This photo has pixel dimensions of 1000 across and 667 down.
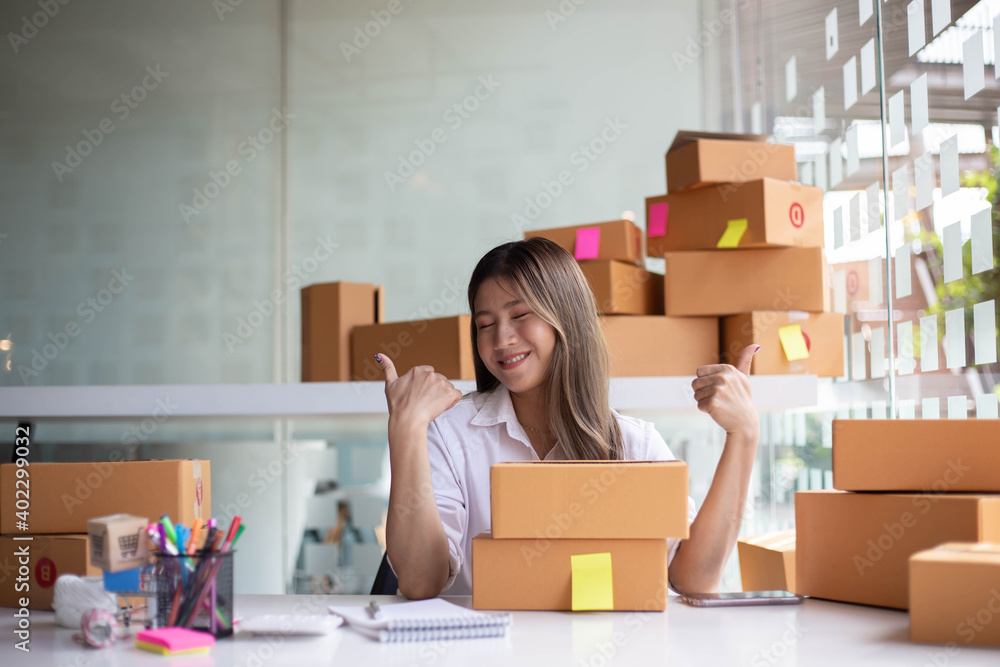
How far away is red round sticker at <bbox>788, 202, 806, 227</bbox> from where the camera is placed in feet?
7.33

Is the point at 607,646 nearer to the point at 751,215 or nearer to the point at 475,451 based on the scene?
the point at 475,451

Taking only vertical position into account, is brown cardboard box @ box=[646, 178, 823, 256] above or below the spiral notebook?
above

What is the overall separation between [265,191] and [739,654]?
2927 mm

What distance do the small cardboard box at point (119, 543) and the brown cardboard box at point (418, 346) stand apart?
4.44ft

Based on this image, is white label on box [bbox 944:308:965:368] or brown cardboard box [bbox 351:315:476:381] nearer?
white label on box [bbox 944:308:965:368]

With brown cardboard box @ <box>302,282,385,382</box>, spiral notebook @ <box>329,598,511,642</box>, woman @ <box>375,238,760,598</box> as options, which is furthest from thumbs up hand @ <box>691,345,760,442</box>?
brown cardboard box @ <box>302,282,385,382</box>

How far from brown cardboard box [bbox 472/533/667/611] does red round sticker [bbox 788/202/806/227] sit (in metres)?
1.38

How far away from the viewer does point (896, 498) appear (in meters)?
1.20

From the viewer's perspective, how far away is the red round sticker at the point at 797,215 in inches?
88.0

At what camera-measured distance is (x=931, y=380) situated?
5.80 feet

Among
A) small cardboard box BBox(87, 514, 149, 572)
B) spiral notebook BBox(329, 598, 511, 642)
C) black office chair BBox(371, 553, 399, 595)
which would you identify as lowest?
black office chair BBox(371, 553, 399, 595)

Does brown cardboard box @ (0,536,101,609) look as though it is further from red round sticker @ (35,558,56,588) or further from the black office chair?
the black office chair

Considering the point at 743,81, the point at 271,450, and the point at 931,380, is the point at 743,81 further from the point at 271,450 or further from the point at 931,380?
the point at 271,450

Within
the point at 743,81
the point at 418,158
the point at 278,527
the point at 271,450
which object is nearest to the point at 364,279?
the point at 418,158
